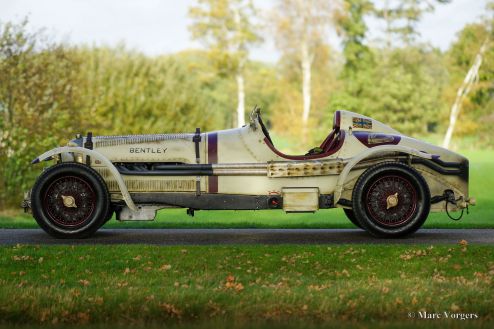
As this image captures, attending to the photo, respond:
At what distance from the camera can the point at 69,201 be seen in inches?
374

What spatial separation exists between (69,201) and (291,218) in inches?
427

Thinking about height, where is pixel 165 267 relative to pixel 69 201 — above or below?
below

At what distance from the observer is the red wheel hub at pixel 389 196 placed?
31.3ft

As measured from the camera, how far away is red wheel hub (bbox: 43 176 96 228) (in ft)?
31.3

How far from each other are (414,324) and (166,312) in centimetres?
226

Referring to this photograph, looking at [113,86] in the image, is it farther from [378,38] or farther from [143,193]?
[378,38]

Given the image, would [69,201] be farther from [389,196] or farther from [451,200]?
[451,200]

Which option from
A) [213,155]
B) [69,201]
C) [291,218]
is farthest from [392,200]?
[291,218]

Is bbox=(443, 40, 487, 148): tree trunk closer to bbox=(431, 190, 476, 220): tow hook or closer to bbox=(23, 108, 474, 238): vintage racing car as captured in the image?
bbox=(431, 190, 476, 220): tow hook

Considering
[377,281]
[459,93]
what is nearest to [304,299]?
[377,281]

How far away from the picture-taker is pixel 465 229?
444 inches

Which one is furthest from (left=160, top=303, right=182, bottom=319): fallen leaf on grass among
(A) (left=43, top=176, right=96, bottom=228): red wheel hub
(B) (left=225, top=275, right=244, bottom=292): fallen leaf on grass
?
(A) (left=43, top=176, right=96, bottom=228): red wheel hub

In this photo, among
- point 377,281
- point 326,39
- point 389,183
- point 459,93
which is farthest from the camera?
point 459,93

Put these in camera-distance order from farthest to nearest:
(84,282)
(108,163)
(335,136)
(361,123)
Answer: (335,136)
(361,123)
(108,163)
(84,282)
